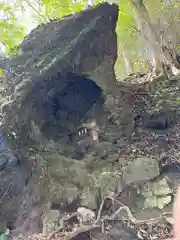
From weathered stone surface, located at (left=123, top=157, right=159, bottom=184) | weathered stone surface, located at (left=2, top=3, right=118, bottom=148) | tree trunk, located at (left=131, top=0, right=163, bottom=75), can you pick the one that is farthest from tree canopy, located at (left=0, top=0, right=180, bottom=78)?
weathered stone surface, located at (left=123, top=157, right=159, bottom=184)

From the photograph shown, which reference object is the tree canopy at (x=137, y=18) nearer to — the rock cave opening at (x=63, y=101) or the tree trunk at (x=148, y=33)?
the tree trunk at (x=148, y=33)

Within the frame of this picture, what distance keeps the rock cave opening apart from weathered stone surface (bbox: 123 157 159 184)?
161 centimetres

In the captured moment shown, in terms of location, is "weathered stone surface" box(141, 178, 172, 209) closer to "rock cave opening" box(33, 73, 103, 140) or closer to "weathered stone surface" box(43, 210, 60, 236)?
"weathered stone surface" box(43, 210, 60, 236)

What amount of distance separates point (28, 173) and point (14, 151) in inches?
16.5

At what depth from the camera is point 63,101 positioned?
5.38 metres

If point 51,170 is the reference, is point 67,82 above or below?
above

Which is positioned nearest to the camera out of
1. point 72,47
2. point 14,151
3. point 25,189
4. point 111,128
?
point 25,189

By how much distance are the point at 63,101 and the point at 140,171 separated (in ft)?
7.75

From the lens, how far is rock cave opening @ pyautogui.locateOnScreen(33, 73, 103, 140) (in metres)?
4.63

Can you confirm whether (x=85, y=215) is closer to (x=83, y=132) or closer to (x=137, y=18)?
(x=83, y=132)

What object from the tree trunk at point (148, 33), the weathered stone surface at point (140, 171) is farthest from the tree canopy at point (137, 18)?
the weathered stone surface at point (140, 171)

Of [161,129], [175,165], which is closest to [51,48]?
[161,129]

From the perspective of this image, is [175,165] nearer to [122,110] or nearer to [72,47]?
[122,110]

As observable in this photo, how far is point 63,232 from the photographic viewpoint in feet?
10.3
